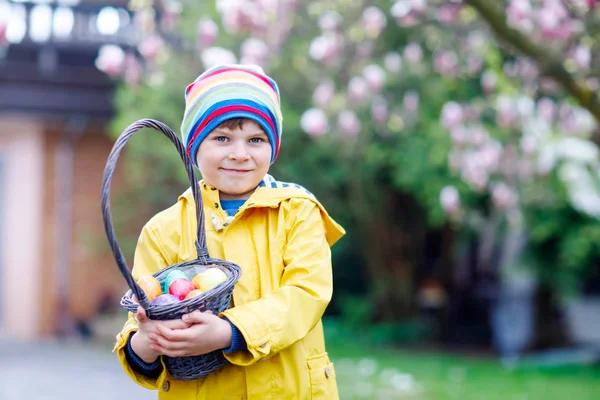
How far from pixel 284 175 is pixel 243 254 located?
7295 mm

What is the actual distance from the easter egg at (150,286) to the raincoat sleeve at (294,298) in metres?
0.18

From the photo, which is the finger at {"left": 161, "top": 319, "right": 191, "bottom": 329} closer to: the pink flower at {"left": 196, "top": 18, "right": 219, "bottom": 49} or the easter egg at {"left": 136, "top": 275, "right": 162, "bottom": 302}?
the easter egg at {"left": 136, "top": 275, "right": 162, "bottom": 302}

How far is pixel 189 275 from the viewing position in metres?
2.13

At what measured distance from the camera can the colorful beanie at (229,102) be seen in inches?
86.8

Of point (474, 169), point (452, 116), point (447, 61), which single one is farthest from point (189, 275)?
point (447, 61)

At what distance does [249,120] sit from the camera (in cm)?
224

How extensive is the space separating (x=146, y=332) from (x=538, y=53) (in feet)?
10.1

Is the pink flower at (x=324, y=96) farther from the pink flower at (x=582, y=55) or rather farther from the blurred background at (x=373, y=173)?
the pink flower at (x=582, y=55)

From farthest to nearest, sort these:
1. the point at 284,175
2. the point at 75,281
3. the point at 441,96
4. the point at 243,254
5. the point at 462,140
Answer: the point at 75,281
the point at 284,175
the point at 441,96
the point at 462,140
the point at 243,254

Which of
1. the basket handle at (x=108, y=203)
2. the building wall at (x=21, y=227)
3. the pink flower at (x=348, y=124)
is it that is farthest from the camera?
the building wall at (x=21, y=227)

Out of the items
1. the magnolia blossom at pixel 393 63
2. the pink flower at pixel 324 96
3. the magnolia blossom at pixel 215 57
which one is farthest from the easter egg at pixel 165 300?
the magnolia blossom at pixel 393 63

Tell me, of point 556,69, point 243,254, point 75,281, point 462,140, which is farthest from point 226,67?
point 75,281

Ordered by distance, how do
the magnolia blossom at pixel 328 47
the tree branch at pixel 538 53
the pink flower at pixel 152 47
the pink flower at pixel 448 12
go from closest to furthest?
the tree branch at pixel 538 53 → the pink flower at pixel 448 12 → the magnolia blossom at pixel 328 47 → the pink flower at pixel 152 47

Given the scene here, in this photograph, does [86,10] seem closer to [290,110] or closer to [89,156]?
[89,156]
